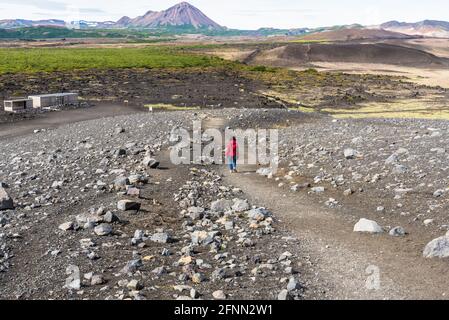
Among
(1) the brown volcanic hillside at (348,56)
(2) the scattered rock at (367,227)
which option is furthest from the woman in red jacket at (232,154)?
(1) the brown volcanic hillside at (348,56)

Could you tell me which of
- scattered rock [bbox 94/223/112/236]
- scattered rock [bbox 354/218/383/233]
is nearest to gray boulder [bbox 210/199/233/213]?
scattered rock [bbox 94/223/112/236]

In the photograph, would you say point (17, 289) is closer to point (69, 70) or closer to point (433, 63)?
point (69, 70)

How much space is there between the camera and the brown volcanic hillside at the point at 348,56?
133562 mm

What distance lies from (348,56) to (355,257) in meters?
137

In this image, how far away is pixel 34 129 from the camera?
39.1 m

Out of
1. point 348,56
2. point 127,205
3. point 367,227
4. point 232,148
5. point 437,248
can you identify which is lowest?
point 127,205

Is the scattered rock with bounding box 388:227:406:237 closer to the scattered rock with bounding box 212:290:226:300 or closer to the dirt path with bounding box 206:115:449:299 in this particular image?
the dirt path with bounding box 206:115:449:299

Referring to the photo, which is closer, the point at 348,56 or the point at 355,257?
the point at 355,257

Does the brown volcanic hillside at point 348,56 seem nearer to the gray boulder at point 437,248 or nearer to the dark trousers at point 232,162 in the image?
the dark trousers at point 232,162

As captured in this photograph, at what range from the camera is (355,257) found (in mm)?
12539

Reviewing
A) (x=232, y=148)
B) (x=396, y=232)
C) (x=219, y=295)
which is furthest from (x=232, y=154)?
(x=219, y=295)

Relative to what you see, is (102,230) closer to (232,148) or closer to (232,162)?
(232,148)

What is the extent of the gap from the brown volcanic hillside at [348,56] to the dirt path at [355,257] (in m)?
117

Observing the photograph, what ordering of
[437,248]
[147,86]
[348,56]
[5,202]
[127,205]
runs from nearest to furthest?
[437,248], [127,205], [5,202], [147,86], [348,56]
